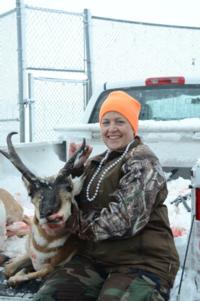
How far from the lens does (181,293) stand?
2756 millimetres

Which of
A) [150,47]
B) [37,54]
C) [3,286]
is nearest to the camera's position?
[3,286]

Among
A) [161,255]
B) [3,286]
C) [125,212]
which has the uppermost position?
[125,212]

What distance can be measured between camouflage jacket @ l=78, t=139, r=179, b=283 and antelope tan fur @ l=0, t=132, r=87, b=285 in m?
0.16

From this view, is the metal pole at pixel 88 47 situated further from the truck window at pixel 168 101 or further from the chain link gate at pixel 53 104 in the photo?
the truck window at pixel 168 101

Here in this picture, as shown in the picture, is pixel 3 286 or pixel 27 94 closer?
pixel 3 286

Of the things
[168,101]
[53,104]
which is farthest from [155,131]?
[53,104]

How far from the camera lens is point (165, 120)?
555cm

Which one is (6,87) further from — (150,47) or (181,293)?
(181,293)

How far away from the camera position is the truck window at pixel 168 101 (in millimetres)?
5539

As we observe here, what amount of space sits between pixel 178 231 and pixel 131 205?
3.90 ft

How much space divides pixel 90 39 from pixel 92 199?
683cm

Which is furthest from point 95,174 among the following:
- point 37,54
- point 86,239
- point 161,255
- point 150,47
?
point 150,47

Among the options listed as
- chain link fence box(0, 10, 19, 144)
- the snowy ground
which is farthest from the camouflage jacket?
chain link fence box(0, 10, 19, 144)

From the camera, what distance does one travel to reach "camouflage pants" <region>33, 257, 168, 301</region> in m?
2.68
